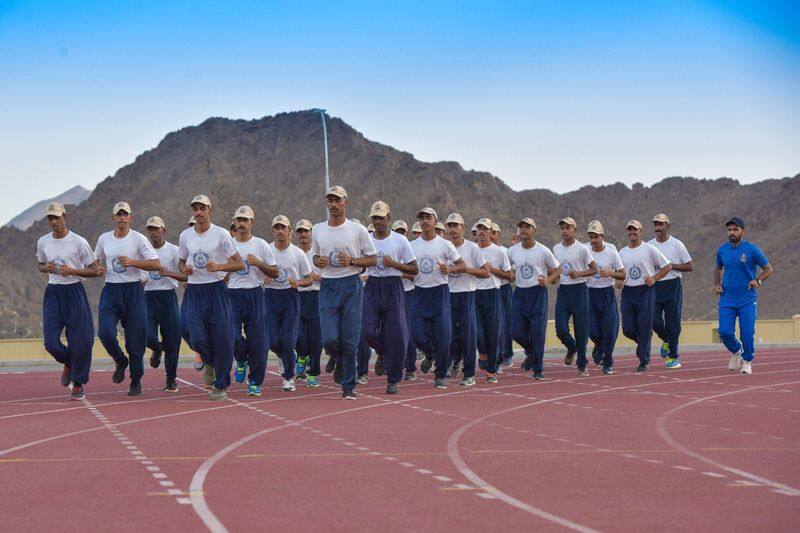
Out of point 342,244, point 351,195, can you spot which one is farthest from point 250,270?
point 351,195

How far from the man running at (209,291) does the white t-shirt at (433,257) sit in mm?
2932

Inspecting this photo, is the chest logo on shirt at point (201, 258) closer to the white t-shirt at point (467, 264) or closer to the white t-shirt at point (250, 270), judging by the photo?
the white t-shirt at point (250, 270)

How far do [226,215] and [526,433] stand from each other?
104 metres

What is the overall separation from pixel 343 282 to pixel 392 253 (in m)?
0.87

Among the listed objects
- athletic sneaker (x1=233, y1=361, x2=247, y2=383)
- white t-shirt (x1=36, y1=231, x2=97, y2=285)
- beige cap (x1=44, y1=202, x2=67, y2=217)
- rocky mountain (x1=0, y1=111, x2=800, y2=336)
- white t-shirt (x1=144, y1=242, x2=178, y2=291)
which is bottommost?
athletic sneaker (x1=233, y1=361, x2=247, y2=383)

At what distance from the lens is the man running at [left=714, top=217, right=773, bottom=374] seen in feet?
69.9

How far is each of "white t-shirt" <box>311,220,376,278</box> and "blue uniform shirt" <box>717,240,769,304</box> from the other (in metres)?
6.80

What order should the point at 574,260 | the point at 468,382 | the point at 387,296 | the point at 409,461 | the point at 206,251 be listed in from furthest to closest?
the point at 574,260, the point at 468,382, the point at 387,296, the point at 206,251, the point at 409,461

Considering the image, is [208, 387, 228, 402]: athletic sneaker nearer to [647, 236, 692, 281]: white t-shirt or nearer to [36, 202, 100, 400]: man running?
[36, 202, 100, 400]: man running

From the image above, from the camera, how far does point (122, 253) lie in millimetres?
17641

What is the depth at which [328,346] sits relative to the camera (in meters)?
17.1

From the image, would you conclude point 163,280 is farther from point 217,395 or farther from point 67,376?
point 217,395

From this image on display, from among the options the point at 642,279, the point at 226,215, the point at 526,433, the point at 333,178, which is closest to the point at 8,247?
the point at 226,215

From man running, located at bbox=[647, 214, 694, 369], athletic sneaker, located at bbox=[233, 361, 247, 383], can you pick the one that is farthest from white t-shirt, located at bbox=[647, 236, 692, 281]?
athletic sneaker, located at bbox=[233, 361, 247, 383]
